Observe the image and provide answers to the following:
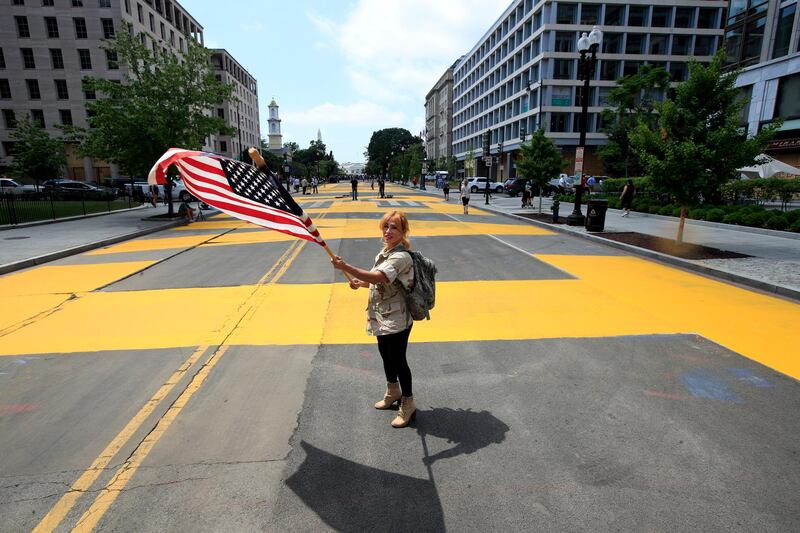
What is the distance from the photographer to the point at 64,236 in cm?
1561

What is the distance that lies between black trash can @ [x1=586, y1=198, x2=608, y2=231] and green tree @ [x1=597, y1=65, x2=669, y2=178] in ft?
89.8

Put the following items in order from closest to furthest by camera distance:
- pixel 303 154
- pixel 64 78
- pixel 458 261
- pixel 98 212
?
pixel 458 261 → pixel 98 212 → pixel 64 78 → pixel 303 154

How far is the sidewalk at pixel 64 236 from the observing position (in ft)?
38.1

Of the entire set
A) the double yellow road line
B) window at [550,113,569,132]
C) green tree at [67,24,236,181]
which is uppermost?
window at [550,113,569,132]

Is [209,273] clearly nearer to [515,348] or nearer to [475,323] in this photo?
[475,323]

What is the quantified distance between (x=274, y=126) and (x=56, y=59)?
81.4 metres

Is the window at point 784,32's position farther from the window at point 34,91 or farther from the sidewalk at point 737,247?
the window at point 34,91

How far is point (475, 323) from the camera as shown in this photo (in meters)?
6.48

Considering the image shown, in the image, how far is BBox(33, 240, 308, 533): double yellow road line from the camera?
282cm

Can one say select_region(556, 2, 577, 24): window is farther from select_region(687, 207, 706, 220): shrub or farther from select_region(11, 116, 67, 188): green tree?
select_region(11, 116, 67, 188): green tree

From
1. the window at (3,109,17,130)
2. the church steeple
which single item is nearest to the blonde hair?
the window at (3,109,17,130)

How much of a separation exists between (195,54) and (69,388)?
2136 centimetres

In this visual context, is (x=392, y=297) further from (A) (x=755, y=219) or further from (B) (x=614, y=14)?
(B) (x=614, y=14)

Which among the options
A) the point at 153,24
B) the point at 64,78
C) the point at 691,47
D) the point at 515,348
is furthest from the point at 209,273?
the point at 691,47
